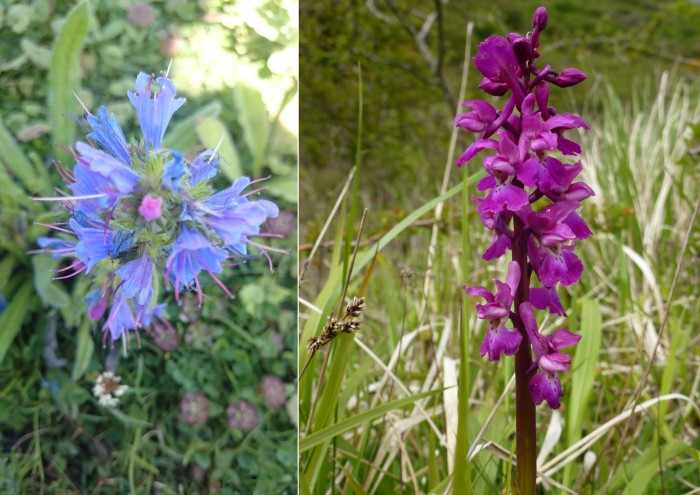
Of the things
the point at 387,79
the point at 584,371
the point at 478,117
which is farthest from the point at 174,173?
the point at 387,79

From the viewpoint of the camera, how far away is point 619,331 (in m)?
1.50

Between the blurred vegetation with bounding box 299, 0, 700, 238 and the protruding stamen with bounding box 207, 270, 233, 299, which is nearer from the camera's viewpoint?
the protruding stamen with bounding box 207, 270, 233, 299

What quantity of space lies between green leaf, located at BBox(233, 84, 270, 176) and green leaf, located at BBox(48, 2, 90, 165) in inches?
6.9

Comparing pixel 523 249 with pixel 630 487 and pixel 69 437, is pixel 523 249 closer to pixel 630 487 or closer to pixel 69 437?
pixel 630 487

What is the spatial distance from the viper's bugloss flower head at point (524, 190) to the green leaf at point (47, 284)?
45cm

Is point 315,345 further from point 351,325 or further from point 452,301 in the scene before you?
point 452,301

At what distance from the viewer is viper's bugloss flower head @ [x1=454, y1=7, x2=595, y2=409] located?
564mm

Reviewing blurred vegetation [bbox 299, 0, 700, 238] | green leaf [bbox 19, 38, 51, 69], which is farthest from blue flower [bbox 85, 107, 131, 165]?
blurred vegetation [bbox 299, 0, 700, 238]

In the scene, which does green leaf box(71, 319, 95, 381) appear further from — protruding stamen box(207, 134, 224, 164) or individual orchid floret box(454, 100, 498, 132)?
individual orchid floret box(454, 100, 498, 132)

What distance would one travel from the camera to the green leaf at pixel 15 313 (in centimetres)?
82

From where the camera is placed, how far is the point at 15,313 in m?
0.82

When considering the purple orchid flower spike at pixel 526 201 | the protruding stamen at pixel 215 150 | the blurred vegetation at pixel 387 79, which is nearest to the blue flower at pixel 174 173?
the protruding stamen at pixel 215 150

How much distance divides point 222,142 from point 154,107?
0.08 metres

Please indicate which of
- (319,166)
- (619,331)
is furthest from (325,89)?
(619,331)
